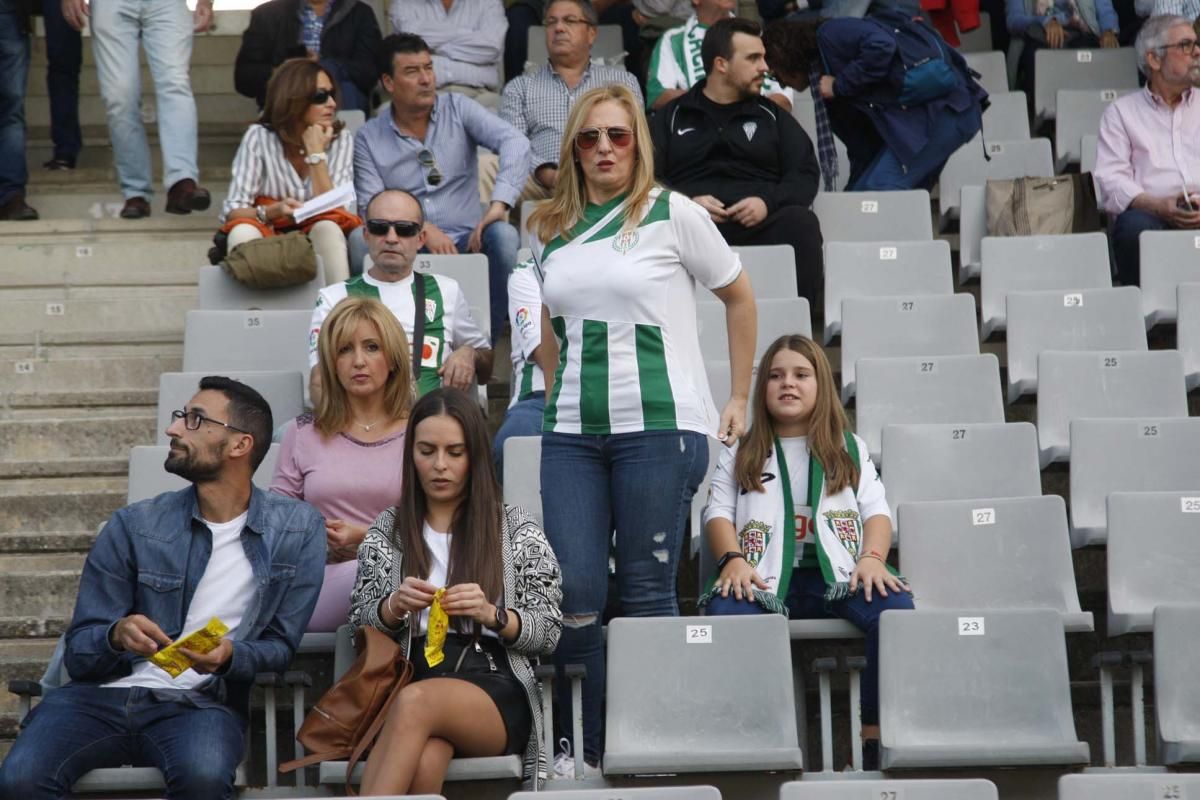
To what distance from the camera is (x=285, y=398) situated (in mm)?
5637

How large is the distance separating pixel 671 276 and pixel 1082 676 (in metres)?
1.65

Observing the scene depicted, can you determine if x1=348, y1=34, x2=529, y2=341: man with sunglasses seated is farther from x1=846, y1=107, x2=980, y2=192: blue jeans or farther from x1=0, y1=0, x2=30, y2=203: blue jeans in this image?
x1=0, y1=0, x2=30, y2=203: blue jeans

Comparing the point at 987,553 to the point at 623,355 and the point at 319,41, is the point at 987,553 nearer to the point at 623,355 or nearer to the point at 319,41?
the point at 623,355

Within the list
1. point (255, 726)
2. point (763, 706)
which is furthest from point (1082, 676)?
point (255, 726)

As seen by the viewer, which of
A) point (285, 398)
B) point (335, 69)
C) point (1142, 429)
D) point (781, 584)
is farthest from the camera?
point (335, 69)

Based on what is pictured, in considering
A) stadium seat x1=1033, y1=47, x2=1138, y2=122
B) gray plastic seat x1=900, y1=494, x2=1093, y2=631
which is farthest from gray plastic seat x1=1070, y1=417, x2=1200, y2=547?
stadium seat x1=1033, y1=47, x2=1138, y2=122

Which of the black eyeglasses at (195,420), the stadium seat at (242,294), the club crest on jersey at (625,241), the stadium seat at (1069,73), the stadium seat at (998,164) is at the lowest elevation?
the black eyeglasses at (195,420)

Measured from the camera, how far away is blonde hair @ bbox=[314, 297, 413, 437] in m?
5.04

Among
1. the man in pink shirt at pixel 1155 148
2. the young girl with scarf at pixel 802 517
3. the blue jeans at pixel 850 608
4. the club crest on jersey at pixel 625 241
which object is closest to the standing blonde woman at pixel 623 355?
the club crest on jersey at pixel 625 241

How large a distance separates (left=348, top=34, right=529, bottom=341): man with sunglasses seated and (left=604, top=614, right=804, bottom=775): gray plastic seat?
9.26ft

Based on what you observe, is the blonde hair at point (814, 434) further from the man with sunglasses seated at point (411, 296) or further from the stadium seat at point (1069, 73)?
the stadium seat at point (1069, 73)

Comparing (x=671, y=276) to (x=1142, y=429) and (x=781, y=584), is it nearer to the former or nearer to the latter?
(x=781, y=584)

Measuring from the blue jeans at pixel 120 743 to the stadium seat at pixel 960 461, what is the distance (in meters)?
1.99

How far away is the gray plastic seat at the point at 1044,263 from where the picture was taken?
21.5 ft
